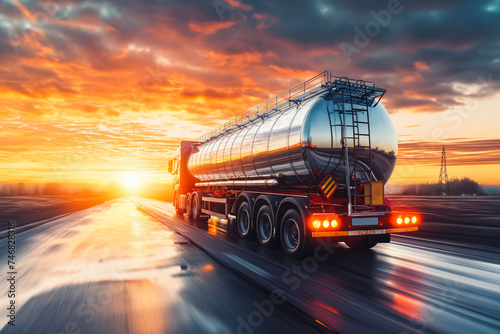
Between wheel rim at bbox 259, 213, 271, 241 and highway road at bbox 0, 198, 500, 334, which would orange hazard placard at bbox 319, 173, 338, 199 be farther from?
wheel rim at bbox 259, 213, 271, 241

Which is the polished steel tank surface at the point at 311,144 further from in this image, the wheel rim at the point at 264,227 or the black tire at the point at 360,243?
the black tire at the point at 360,243

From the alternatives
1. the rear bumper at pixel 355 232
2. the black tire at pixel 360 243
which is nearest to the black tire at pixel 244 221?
the black tire at pixel 360 243

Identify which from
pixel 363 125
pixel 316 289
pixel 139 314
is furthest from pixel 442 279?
pixel 139 314

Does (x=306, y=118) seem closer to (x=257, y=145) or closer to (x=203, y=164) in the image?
(x=257, y=145)

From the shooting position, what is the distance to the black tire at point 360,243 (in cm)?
861

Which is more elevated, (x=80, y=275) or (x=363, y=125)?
(x=363, y=125)

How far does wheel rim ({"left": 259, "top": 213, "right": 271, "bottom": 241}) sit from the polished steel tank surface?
3.85 ft

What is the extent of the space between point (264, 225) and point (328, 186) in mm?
2496

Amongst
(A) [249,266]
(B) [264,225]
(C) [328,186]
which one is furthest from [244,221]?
(A) [249,266]

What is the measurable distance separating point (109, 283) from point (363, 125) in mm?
6337

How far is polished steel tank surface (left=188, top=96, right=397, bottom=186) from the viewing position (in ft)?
25.2

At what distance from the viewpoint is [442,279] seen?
569 cm

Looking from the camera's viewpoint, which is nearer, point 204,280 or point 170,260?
point 204,280

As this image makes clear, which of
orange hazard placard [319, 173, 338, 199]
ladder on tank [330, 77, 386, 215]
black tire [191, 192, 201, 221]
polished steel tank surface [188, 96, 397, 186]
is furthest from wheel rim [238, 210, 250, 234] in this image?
black tire [191, 192, 201, 221]
